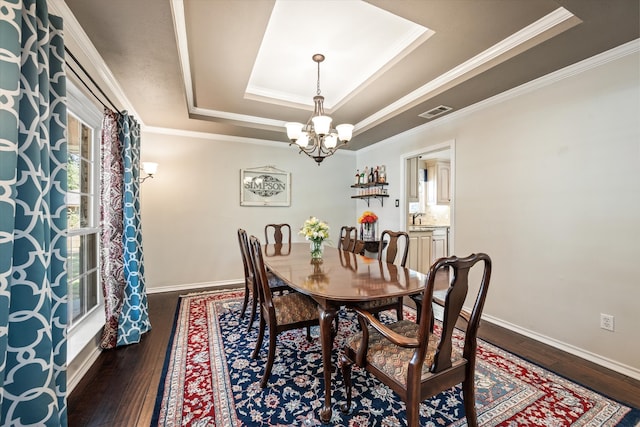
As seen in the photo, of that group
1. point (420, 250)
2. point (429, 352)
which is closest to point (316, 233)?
point (429, 352)

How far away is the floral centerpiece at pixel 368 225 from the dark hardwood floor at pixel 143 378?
2376 mm

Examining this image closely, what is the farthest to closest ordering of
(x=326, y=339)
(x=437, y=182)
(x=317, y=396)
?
(x=437, y=182), (x=317, y=396), (x=326, y=339)

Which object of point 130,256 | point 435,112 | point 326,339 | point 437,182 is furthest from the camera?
point 437,182

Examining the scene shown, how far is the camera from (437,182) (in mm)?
5789

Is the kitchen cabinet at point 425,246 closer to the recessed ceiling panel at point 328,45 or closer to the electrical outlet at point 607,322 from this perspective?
the electrical outlet at point 607,322

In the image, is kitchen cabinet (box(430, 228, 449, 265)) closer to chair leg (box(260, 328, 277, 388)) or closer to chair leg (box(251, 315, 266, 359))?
chair leg (box(251, 315, 266, 359))

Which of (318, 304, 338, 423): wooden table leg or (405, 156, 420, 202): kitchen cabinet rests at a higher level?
(405, 156, 420, 202): kitchen cabinet

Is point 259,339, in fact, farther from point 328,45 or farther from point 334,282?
point 328,45

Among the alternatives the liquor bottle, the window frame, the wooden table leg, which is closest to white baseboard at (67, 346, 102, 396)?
the window frame

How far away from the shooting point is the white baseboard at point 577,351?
6.69 feet

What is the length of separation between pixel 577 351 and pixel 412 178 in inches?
114

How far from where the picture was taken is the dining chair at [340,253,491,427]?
1185mm

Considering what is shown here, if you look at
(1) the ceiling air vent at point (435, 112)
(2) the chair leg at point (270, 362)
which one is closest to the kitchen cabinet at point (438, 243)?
(1) the ceiling air vent at point (435, 112)

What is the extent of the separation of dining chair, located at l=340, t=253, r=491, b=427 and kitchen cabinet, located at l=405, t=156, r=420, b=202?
124 inches
